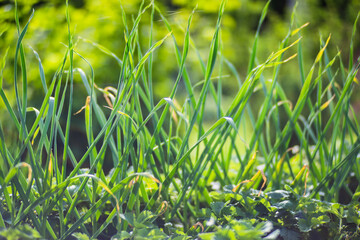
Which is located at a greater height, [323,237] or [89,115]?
[89,115]

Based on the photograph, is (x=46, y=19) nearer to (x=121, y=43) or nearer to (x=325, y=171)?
(x=121, y=43)

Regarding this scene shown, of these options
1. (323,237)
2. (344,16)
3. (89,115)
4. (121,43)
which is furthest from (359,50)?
(89,115)

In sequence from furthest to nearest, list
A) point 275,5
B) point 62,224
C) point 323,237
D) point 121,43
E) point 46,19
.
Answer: point 275,5 < point 121,43 < point 46,19 < point 323,237 < point 62,224

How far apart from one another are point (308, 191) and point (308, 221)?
1.09ft

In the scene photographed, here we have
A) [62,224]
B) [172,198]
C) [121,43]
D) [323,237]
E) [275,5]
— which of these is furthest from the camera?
[275,5]

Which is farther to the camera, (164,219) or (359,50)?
(359,50)

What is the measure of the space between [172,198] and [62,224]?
335 millimetres

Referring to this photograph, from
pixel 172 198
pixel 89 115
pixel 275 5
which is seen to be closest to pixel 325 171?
pixel 172 198

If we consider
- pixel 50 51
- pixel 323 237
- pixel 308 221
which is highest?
pixel 50 51

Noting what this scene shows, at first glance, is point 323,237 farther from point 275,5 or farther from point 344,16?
point 275,5

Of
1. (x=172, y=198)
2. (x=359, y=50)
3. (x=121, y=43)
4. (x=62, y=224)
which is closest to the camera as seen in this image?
(x=62, y=224)

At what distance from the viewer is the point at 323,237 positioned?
927mm

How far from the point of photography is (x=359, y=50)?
3670 mm

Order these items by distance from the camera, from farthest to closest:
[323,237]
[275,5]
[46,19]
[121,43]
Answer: [275,5] < [121,43] < [46,19] < [323,237]
